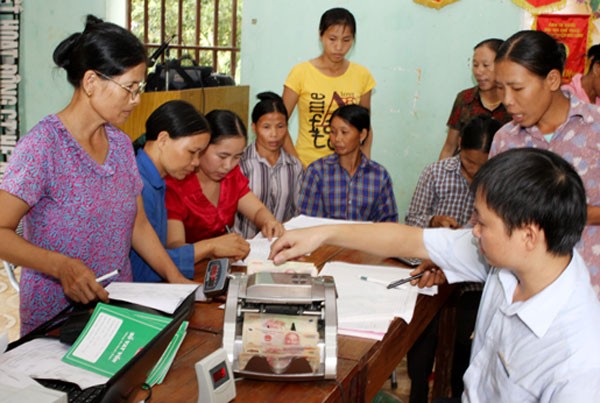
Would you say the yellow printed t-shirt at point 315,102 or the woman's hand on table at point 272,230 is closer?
the woman's hand on table at point 272,230

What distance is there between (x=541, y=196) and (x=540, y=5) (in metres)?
3.16

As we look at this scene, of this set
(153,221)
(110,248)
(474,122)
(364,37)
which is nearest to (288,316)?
(110,248)

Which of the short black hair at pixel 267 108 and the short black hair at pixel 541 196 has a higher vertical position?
the short black hair at pixel 267 108

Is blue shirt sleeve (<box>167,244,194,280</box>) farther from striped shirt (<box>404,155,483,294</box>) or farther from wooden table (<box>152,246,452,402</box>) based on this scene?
striped shirt (<box>404,155,483,294</box>)

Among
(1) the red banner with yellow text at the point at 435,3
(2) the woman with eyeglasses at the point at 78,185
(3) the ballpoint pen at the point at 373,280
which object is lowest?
(3) the ballpoint pen at the point at 373,280

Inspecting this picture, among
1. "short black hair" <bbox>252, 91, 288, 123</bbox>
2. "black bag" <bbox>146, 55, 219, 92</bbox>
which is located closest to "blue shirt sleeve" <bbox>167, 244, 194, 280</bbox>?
"short black hair" <bbox>252, 91, 288, 123</bbox>

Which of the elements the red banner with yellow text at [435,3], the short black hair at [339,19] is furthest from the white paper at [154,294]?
the red banner with yellow text at [435,3]

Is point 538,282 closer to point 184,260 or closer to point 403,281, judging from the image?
point 403,281

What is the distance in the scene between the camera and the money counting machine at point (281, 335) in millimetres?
1308

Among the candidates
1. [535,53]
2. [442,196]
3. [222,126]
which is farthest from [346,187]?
[535,53]

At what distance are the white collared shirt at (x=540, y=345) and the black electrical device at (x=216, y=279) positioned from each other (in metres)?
0.66

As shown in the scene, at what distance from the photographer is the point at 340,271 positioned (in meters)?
2.04

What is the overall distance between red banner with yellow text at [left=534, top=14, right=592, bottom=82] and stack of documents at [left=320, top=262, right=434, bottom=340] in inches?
99.6

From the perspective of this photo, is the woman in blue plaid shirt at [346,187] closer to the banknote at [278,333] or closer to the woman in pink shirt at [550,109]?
the woman in pink shirt at [550,109]
